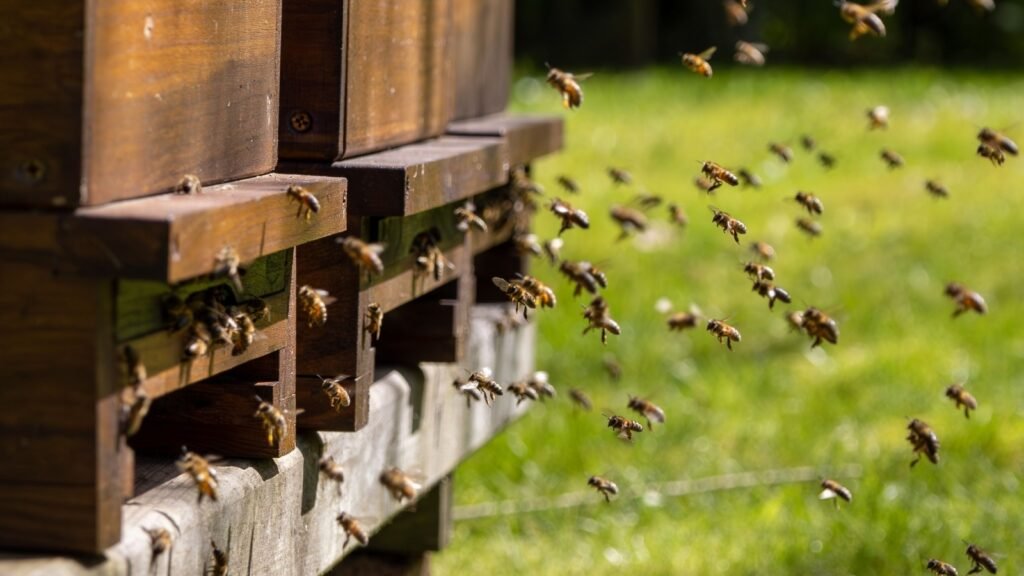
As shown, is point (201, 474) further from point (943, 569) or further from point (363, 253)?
point (943, 569)

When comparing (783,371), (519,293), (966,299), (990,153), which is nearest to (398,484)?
(519,293)

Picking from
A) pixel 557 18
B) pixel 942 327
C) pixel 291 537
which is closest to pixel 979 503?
pixel 942 327

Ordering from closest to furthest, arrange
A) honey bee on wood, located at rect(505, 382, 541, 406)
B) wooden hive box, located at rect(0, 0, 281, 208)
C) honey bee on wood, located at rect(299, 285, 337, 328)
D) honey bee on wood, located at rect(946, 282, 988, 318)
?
wooden hive box, located at rect(0, 0, 281, 208) → honey bee on wood, located at rect(299, 285, 337, 328) → honey bee on wood, located at rect(505, 382, 541, 406) → honey bee on wood, located at rect(946, 282, 988, 318)

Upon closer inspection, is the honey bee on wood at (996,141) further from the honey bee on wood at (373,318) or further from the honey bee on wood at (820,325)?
the honey bee on wood at (373,318)

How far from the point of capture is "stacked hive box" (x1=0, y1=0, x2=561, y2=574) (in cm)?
156

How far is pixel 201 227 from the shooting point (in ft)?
5.33

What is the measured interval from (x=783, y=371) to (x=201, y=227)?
4.34m

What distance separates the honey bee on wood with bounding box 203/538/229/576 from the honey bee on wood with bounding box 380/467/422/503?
2.21 feet

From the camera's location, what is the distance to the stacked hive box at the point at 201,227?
1.56 metres

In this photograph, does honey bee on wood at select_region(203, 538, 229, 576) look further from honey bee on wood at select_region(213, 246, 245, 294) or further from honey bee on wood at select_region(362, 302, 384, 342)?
honey bee on wood at select_region(362, 302, 384, 342)

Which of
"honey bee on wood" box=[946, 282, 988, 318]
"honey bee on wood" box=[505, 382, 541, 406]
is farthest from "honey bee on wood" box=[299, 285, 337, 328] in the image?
"honey bee on wood" box=[946, 282, 988, 318]

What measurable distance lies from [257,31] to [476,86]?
143 centimetres

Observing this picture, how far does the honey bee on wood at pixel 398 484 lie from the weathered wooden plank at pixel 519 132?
2.26 feet

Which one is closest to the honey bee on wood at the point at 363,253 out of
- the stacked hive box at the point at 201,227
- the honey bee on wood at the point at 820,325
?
the stacked hive box at the point at 201,227
